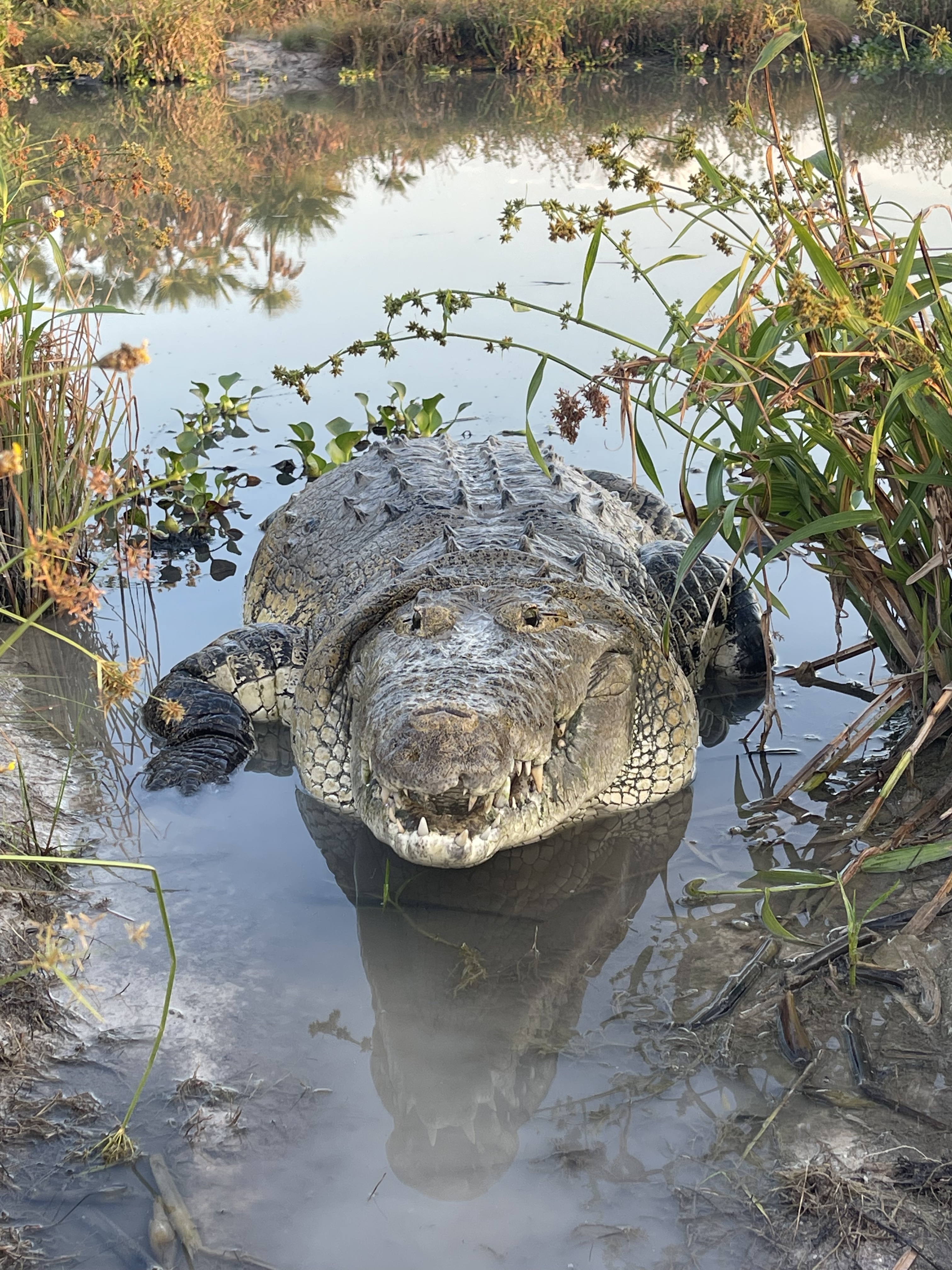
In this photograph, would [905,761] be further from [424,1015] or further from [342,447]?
[342,447]

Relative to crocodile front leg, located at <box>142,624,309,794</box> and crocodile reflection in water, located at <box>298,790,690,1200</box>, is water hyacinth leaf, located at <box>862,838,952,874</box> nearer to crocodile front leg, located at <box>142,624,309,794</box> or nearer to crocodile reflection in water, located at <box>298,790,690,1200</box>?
crocodile reflection in water, located at <box>298,790,690,1200</box>

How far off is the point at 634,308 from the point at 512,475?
13.5 ft

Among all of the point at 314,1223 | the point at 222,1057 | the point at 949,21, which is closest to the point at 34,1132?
the point at 222,1057

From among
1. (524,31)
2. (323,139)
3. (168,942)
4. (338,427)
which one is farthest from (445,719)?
(524,31)

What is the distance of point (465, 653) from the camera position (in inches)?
128

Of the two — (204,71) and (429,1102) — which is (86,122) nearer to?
(204,71)

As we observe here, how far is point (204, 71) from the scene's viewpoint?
1947cm

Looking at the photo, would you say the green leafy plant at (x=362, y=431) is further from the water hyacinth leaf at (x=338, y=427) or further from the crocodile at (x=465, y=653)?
the crocodile at (x=465, y=653)

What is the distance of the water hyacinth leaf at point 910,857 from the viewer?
2.90 m

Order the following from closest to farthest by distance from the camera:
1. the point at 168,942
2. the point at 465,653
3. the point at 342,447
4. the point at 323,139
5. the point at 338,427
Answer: the point at 168,942 → the point at 465,653 → the point at 342,447 → the point at 338,427 → the point at 323,139

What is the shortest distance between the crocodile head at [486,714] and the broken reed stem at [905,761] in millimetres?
741

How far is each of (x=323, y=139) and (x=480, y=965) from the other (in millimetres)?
14458

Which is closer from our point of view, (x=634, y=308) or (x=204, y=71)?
(x=634, y=308)

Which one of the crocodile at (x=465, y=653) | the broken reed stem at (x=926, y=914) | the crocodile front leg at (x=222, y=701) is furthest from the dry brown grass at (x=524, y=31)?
the broken reed stem at (x=926, y=914)
